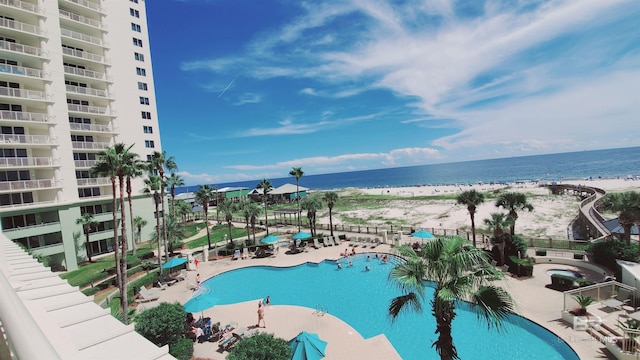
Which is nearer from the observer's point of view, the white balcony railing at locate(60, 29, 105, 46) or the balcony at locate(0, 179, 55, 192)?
the balcony at locate(0, 179, 55, 192)

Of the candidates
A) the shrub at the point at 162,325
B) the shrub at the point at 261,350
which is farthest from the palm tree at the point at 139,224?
the shrub at the point at 261,350

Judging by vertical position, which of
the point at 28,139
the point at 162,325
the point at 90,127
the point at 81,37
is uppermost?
the point at 81,37

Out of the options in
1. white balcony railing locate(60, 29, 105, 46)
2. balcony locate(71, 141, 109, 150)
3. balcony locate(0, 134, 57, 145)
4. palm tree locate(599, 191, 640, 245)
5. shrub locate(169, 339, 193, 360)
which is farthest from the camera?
balcony locate(71, 141, 109, 150)

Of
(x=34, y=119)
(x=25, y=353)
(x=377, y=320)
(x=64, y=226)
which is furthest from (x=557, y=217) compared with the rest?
(x=34, y=119)

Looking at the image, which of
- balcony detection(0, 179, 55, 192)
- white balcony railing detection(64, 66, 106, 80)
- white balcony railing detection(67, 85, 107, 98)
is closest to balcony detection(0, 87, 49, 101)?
white balcony railing detection(67, 85, 107, 98)

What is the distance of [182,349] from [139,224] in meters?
29.6

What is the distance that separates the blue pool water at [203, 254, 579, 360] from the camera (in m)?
13.4

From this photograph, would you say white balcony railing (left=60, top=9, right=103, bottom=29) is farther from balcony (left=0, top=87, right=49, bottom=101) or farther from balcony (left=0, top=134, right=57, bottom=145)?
balcony (left=0, top=134, right=57, bottom=145)

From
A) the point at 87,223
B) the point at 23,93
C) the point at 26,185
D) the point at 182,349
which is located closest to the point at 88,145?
the point at 23,93

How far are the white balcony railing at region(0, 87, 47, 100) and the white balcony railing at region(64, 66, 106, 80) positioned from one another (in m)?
4.50

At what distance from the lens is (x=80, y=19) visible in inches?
1291

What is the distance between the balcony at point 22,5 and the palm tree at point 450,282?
41466mm

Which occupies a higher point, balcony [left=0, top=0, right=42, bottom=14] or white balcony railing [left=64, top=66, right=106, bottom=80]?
balcony [left=0, top=0, right=42, bottom=14]

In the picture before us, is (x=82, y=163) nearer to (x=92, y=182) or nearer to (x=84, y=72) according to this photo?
(x=92, y=182)
